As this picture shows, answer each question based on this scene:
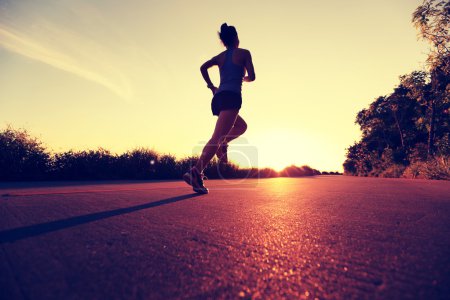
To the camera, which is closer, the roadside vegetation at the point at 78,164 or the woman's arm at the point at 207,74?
the woman's arm at the point at 207,74

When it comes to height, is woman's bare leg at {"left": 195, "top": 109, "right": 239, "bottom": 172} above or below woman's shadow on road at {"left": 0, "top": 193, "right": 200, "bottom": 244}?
above

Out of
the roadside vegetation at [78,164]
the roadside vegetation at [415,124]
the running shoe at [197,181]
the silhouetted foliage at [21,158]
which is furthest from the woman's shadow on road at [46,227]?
the roadside vegetation at [415,124]

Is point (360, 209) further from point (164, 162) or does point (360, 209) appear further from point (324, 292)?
point (164, 162)

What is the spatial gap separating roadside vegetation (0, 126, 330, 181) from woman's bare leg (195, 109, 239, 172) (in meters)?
4.01

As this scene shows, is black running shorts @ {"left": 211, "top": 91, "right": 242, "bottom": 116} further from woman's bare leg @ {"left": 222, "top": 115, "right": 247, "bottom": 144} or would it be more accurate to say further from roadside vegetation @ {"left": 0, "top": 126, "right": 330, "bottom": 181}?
roadside vegetation @ {"left": 0, "top": 126, "right": 330, "bottom": 181}

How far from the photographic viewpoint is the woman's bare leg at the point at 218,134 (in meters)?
3.82

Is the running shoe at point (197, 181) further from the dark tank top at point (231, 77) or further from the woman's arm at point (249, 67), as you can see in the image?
the woman's arm at point (249, 67)

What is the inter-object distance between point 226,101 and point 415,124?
23.3 m

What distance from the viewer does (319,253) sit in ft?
3.72

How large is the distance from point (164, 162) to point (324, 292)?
37.5ft

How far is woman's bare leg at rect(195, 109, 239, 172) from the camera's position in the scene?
3824 mm

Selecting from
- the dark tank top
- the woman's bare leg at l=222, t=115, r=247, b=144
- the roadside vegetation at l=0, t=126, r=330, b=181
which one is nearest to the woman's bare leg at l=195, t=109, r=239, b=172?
the dark tank top

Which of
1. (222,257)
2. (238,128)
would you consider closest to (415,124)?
(238,128)

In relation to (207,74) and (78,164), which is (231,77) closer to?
(207,74)
